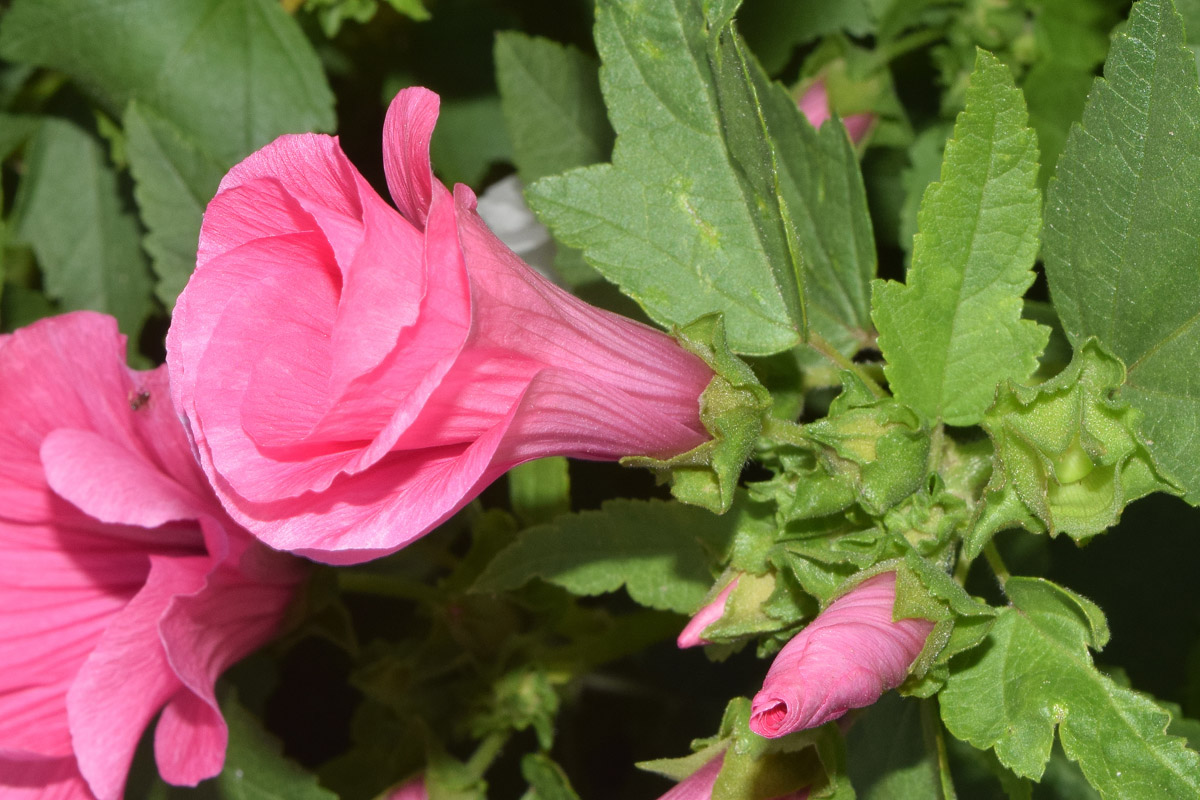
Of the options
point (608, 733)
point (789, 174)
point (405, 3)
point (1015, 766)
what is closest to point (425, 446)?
point (1015, 766)

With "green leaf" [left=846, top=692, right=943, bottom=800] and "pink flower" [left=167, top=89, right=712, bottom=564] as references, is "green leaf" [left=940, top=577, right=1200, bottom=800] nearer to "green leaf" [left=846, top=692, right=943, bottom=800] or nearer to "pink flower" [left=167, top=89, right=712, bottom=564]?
"green leaf" [left=846, top=692, right=943, bottom=800]

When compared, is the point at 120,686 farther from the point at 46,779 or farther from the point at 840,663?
the point at 840,663

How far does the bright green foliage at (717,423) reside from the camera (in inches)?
33.8

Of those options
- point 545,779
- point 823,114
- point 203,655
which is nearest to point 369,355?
point 203,655

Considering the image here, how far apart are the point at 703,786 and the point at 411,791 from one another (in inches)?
19.9

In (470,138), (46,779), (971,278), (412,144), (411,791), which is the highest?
(412,144)

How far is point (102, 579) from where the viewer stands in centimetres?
118

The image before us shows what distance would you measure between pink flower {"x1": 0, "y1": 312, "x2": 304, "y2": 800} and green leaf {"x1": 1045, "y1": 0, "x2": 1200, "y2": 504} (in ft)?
2.51

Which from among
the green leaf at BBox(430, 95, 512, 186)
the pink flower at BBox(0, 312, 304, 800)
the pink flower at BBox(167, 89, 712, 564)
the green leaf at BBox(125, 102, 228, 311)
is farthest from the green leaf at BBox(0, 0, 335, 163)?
the pink flower at BBox(167, 89, 712, 564)

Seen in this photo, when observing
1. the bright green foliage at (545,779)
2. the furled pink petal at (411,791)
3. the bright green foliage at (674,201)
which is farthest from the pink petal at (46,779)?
A: the bright green foliage at (674,201)

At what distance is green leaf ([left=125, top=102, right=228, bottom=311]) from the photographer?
4.49 feet

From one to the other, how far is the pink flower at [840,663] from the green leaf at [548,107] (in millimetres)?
728

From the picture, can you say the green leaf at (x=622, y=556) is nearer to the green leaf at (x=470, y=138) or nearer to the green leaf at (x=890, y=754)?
the green leaf at (x=890, y=754)

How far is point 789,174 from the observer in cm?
116
